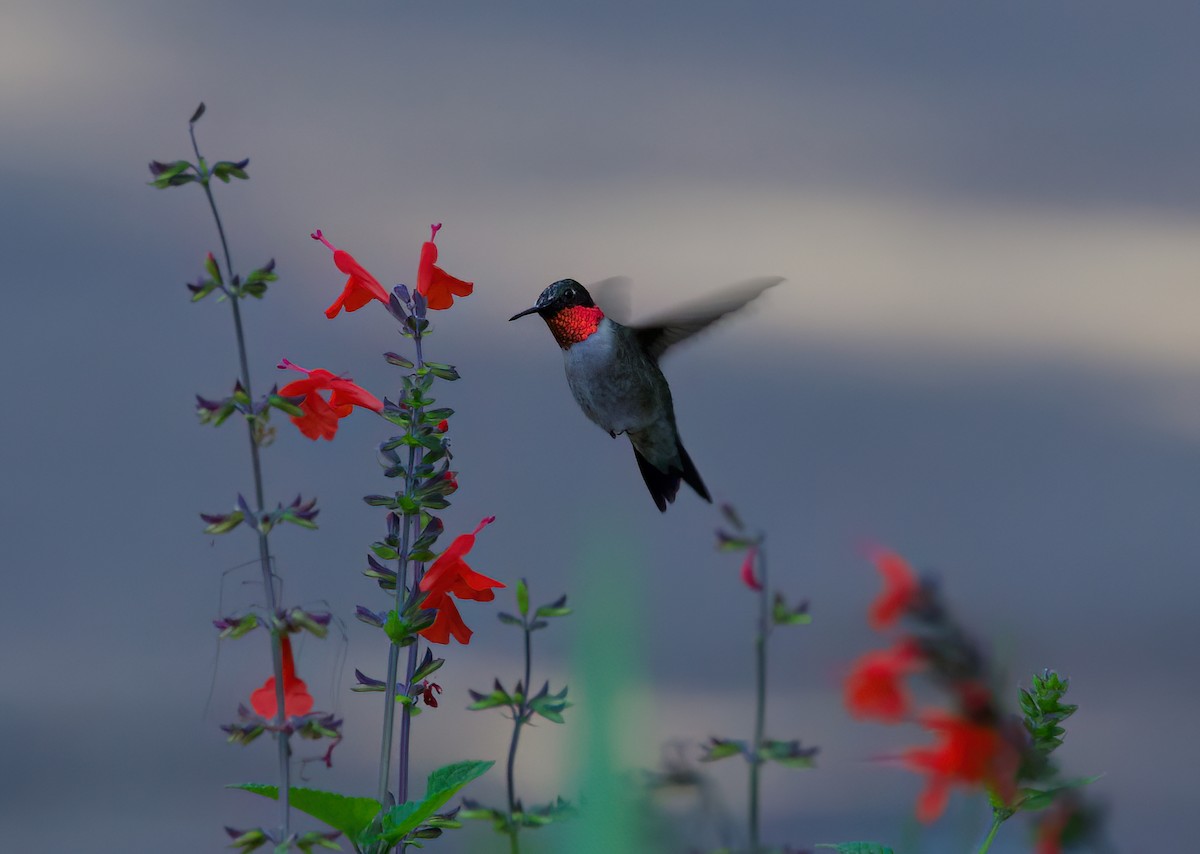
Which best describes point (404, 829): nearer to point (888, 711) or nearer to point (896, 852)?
point (896, 852)

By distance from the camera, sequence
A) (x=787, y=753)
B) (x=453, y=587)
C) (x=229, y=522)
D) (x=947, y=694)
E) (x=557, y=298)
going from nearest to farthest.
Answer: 1. (x=947, y=694)
2. (x=787, y=753)
3. (x=229, y=522)
4. (x=453, y=587)
5. (x=557, y=298)

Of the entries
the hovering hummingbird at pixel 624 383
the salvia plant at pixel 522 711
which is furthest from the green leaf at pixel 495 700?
the hovering hummingbird at pixel 624 383

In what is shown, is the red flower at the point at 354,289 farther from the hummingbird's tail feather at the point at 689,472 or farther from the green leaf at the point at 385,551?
the hummingbird's tail feather at the point at 689,472

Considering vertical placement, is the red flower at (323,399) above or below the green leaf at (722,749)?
above

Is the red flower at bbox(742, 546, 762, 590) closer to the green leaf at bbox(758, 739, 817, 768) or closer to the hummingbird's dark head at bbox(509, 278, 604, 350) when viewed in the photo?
the green leaf at bbox(758, 739, 817, 768)

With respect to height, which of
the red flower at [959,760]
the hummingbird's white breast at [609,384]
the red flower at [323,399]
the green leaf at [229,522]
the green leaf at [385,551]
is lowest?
the red flower at [959,760]

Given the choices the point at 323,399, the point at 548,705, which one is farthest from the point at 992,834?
the point at 323,399

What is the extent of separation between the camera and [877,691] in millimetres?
612

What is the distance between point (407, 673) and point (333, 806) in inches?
4.3

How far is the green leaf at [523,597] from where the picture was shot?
3.15 feet

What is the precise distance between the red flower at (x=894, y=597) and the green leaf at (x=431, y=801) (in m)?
0.47

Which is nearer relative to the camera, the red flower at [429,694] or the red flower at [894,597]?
the red flower at [894,597]

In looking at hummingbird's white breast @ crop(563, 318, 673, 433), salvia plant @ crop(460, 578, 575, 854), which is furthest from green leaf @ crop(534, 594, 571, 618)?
hummingbird's white breast @ crop(563, 318, 673, 433)

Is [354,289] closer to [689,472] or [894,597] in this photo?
[689,472]
